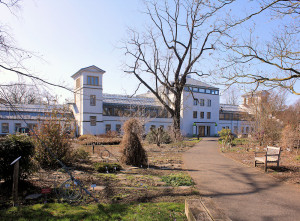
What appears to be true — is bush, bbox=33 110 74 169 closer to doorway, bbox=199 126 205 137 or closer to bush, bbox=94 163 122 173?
bush, bbox=94 163 122 173

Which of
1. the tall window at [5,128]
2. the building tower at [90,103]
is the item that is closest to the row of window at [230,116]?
the building tower at [90,103]

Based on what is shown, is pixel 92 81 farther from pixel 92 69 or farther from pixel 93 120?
pixel 93 120

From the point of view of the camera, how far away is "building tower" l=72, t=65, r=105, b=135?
109 feet

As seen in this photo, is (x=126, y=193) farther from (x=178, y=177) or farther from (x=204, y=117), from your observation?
(x=204, y=117)

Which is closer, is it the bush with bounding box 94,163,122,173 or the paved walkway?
the paved walkway

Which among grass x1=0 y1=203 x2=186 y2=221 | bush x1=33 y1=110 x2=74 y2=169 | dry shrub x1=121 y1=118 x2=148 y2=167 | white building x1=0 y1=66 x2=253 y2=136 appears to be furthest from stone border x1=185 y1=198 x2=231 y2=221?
white building x1=0 y1=66 x2=253 y2=136

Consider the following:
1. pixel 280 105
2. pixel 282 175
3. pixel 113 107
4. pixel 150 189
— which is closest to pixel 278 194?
pixel 282 175

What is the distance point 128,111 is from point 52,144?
30905 mm

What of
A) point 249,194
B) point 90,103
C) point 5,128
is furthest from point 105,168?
point 5,128

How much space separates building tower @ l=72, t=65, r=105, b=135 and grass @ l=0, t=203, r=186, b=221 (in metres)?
29.0

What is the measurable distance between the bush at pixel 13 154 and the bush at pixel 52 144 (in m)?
2.18

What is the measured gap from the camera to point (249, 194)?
20.5ft

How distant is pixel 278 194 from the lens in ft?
20.6

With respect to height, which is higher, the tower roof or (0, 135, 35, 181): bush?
the tower roof
